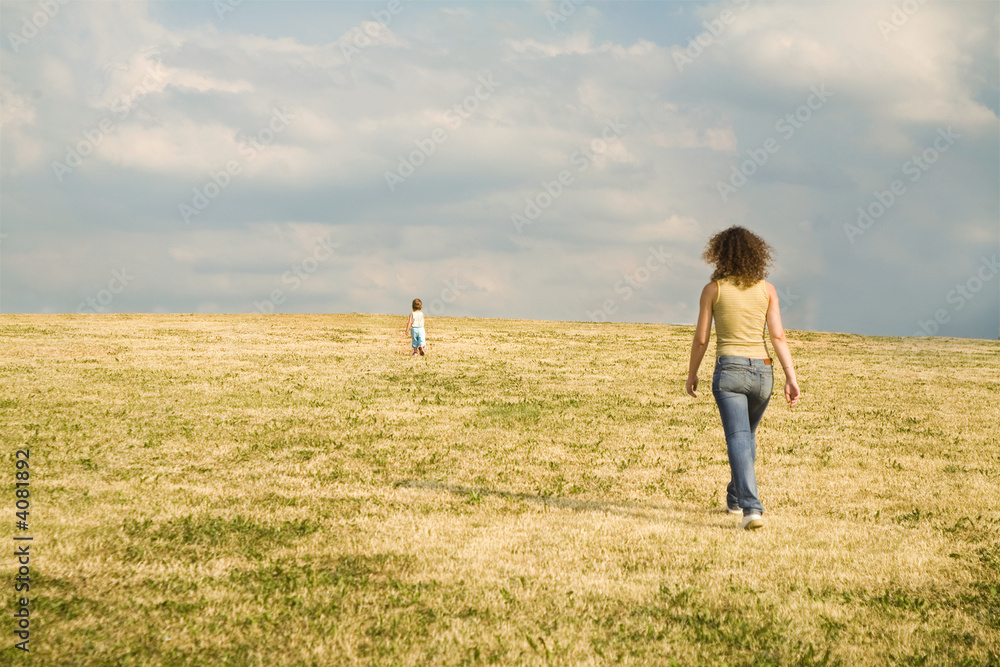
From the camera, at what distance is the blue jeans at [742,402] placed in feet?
31.9

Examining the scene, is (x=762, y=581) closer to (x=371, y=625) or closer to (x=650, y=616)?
(x=650, y=616)

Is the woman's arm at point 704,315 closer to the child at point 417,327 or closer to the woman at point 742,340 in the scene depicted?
the woman at point 742,340

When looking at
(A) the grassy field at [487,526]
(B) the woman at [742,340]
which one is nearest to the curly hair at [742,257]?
(B) the woman at [742,340]

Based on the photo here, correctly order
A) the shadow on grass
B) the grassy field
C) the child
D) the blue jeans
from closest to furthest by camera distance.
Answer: the grassy field, the blue jeans, the shadow on grass, the child

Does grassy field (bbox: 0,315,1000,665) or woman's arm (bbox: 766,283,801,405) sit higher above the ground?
woman's arm (bbox: 766,283,801,405)

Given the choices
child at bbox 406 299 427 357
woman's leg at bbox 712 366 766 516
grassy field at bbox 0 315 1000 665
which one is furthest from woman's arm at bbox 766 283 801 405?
child at bbox 406 299 427 357

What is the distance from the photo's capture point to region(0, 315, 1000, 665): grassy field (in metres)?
6.80

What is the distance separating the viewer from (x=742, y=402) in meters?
9.77

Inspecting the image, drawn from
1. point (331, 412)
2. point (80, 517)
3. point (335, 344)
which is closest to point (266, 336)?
point (335, 344)

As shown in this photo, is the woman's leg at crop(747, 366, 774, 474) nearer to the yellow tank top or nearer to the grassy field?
the yellow tank top

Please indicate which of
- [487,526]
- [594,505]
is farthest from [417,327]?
[487,526]

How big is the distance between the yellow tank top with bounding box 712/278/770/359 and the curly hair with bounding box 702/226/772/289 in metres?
0.09

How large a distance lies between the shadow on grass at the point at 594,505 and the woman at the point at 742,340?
3.68 ft

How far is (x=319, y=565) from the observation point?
28.4 feet
